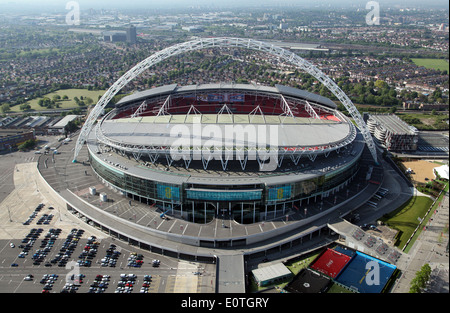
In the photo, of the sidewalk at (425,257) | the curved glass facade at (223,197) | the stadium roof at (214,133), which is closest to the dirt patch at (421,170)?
the sidewalk at (425,257)

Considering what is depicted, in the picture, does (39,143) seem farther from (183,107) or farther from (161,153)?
(161,153)

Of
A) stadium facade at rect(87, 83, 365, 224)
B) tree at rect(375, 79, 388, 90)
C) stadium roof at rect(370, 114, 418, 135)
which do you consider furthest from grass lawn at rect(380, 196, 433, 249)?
tree at rect(375, 79, 388, 90)

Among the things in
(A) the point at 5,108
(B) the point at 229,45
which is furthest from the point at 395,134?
(A) the point at 5,108

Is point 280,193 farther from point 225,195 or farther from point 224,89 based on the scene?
point 224,89

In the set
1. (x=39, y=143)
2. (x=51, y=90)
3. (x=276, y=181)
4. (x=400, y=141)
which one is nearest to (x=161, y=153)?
(x=276, y=181)

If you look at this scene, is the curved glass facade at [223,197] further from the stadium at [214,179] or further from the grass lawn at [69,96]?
the grass lawn at [69,96]

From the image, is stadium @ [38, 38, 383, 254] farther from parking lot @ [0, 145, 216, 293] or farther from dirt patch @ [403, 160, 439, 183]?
dirt patch @ [403, 160, 439, 183]
